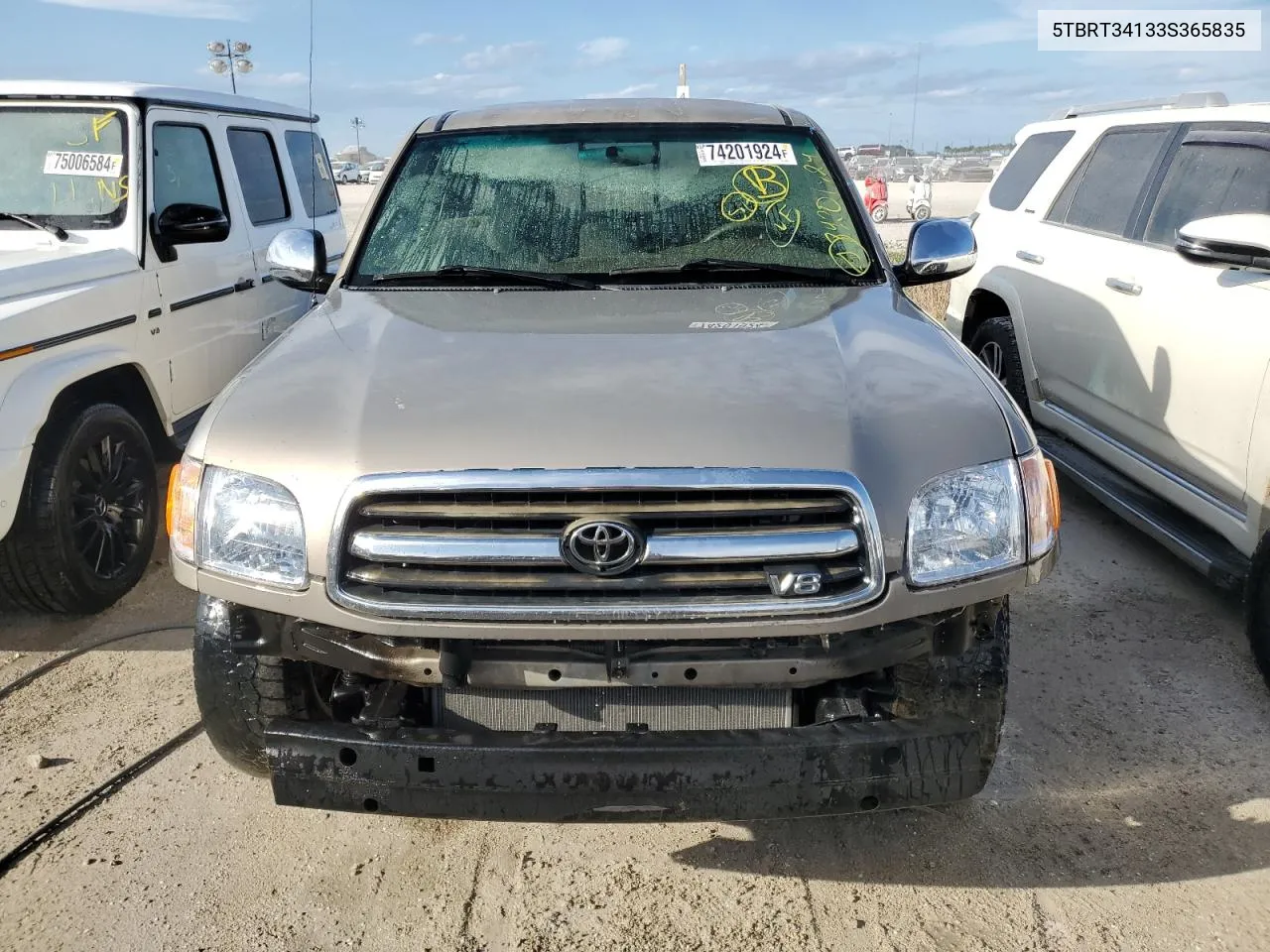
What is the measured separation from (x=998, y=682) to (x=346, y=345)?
179cm

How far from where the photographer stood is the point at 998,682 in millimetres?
2352

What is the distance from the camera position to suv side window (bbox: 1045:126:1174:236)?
470cm

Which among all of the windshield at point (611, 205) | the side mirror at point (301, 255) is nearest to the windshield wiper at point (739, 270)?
the windshield at point (611, 205)

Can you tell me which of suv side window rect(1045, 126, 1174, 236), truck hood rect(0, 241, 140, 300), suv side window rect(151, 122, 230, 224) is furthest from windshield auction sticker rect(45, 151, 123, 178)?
suv side window rect(1045, 126, 1174, 236)

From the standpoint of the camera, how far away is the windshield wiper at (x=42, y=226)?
14.2 ft

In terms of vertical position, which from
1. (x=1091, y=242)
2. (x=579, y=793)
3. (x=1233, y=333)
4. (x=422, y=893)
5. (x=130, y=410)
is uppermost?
(x=1091, y=242)

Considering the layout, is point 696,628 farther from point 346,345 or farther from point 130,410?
point 130,410

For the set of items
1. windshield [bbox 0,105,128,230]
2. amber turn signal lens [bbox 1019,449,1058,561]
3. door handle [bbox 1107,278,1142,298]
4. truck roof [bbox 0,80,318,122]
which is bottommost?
amber turn signal lens [bbox 1019,449,1058,561]

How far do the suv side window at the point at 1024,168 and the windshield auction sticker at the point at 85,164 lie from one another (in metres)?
4.59

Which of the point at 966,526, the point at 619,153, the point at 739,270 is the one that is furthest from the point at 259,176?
the point at 966,526

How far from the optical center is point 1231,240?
3.47 meters

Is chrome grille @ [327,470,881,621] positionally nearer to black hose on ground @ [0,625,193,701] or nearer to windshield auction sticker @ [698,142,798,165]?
windshield auction sticker @ [698,142,798,165]

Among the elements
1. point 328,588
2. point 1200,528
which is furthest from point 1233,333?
point 328,588

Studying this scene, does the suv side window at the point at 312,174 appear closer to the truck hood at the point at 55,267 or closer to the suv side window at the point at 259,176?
the suv side window at the point at 259,176
